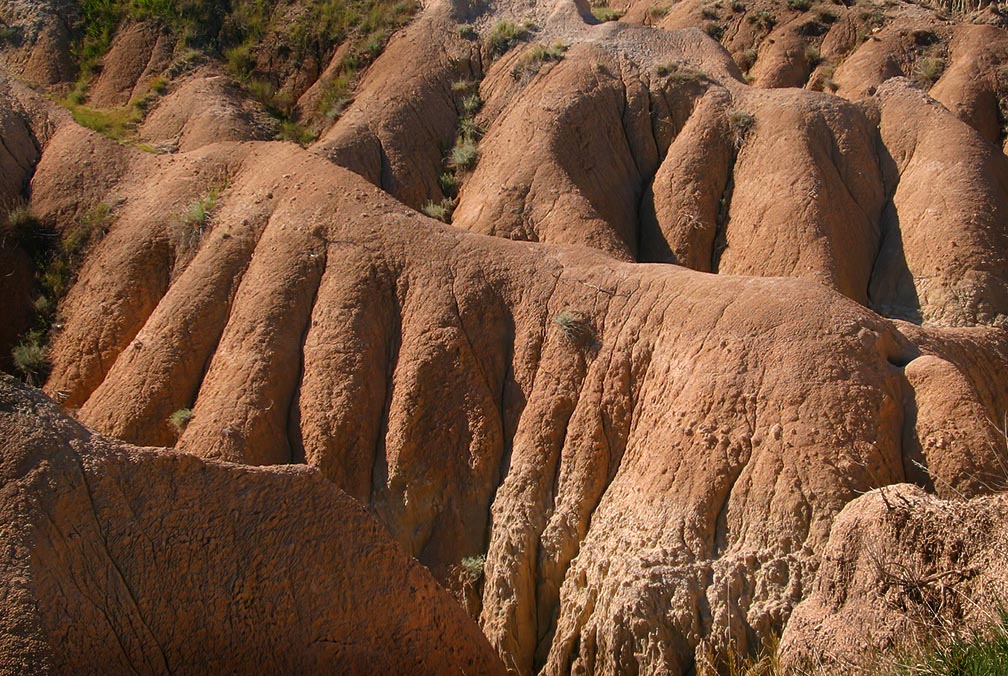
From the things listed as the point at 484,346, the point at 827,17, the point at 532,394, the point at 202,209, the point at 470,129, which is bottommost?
the point at 532,394

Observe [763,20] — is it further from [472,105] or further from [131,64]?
[131,64]

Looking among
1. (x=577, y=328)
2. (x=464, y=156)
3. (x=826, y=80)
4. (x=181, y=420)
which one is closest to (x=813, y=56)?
(x=826, y=80)

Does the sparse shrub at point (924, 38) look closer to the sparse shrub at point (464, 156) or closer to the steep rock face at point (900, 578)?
the sparse shrub at point (464, 156)

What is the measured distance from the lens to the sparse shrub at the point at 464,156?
21.8 meters

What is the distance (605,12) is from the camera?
3266 centimetres

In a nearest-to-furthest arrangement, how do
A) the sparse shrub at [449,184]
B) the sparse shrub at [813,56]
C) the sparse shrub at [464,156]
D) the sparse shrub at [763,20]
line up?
the sparse shrub at [449,184], the sparse shrub at [464,156], the sparse shrub at [813,56], the sparse shrub at [763,20]

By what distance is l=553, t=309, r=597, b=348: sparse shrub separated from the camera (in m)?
14.6

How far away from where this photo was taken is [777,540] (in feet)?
36.8

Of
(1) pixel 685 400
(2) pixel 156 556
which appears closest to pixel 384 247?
(1) pixel 685 400

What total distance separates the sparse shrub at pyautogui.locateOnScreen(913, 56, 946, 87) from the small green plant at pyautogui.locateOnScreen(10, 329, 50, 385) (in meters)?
23.2

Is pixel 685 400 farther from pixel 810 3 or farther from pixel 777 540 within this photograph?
pixel 810 3

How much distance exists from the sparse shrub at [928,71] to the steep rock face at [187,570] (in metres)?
23.6

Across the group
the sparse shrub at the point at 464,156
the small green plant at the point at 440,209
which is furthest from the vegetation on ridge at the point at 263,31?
the small green plant at the point at 440,209

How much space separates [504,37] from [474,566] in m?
15.0
